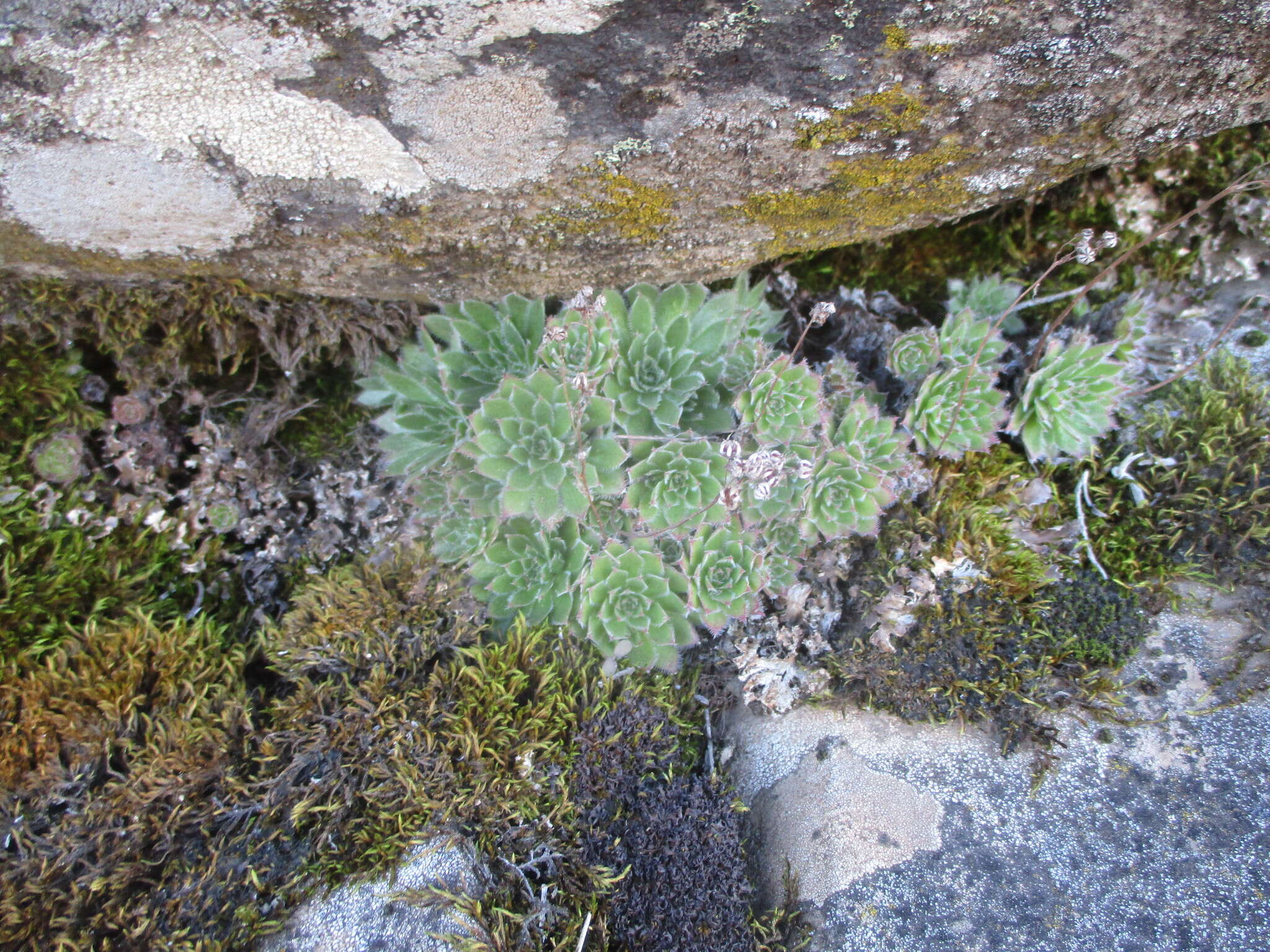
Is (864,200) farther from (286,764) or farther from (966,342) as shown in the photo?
(286,764)

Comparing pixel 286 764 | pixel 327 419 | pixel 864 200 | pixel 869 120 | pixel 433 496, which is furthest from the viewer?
pixel 327 419

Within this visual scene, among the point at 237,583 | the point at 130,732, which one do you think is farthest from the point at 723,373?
the point at 130,732

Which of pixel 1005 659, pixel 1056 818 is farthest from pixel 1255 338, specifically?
pixel 1056 818

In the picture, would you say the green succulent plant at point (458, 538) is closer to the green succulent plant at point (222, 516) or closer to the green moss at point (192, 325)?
the green moss at point (192, 325)

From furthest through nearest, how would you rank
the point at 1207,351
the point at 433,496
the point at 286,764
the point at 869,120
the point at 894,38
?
the point at 1207,351 < the point at 433,496 < the point at 286,764 < the point at 869,120 < the point at 894,38

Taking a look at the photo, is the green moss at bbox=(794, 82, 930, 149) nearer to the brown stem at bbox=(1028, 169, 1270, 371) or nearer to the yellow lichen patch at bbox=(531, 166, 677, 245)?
the yellow lichen patch at bbox=(531, 166, 677, 245)

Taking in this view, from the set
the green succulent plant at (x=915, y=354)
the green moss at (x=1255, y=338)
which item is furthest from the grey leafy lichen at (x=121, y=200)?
the green moss at (x=1255, y=338)

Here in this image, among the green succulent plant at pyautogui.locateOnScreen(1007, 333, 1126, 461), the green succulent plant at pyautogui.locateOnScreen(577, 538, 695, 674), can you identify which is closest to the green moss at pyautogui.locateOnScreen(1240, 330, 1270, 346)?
the green succulent plant at pyautogui.locateOnScreen(1007, 333, 1126, 461)
